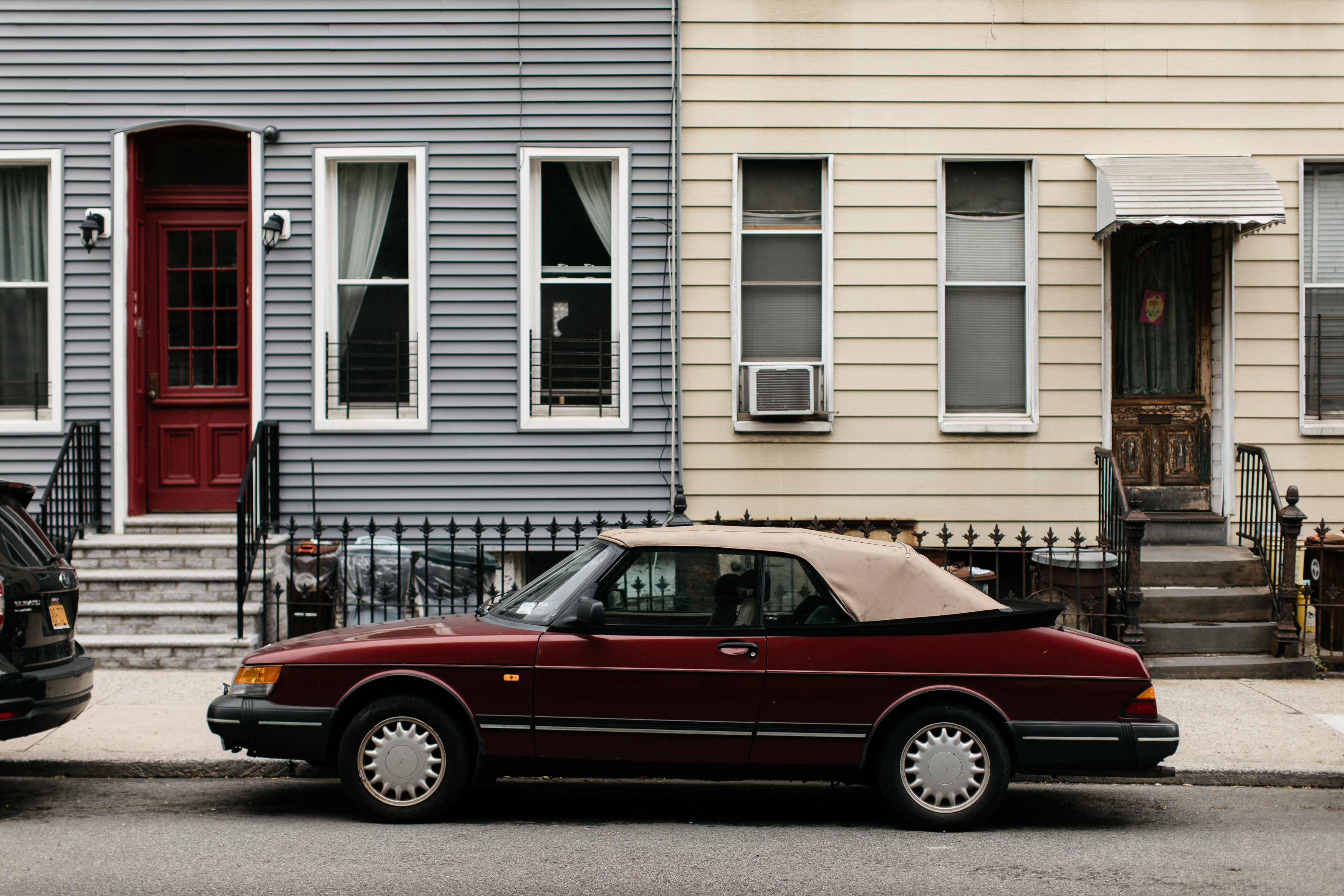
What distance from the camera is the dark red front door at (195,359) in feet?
34.2

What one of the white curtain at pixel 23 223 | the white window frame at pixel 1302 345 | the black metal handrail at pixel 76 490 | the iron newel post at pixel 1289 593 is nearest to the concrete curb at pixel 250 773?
the iron newel post at pixel 1289 593

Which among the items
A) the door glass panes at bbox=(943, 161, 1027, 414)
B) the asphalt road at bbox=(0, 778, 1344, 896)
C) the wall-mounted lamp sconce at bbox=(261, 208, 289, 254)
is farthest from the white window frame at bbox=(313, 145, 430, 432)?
the door glass panes at bbox=(943, 161, 1027, 414)

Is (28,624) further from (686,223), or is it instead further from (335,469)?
(686,223)

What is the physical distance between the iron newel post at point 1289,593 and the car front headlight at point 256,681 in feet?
24.1

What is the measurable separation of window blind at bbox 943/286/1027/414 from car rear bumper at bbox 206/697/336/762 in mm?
6677

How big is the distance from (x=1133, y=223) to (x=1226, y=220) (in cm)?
71

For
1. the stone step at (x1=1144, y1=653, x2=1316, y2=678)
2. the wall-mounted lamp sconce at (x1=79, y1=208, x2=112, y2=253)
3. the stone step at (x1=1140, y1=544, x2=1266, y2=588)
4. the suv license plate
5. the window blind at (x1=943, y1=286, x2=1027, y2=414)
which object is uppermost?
the wall-mounted lamp sconce at (x1=79, y1=208, x2=112, y2=253)

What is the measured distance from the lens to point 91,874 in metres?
4.81

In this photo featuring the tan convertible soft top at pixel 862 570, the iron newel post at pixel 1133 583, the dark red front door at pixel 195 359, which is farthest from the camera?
the dark red front door at pixel 195 359

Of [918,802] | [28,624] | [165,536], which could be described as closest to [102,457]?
[165,536]

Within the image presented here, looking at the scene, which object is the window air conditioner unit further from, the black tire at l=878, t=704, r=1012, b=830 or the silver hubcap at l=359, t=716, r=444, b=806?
the silver hubcap at l=359, t=716, r=444, b=806

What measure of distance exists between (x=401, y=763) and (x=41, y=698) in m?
1.79

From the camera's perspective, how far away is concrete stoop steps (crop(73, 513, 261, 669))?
29.1 ft

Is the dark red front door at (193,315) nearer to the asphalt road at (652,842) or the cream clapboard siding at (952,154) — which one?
the cream clapboard siding at (952,154)
